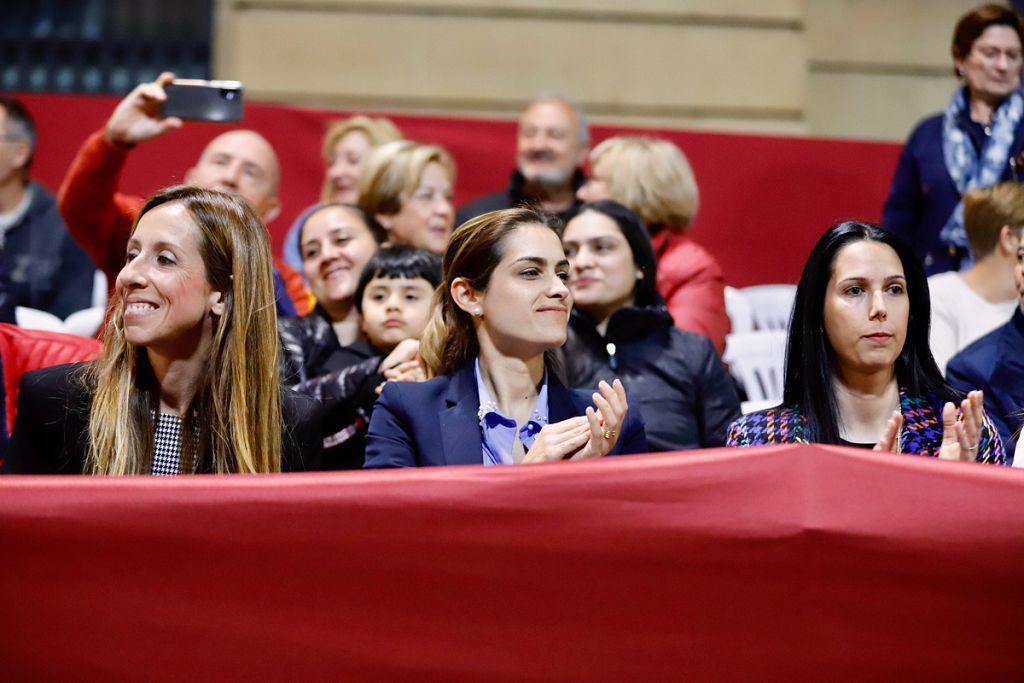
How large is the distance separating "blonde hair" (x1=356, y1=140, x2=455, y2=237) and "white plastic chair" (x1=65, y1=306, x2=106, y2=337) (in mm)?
1099

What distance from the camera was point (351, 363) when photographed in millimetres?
4230

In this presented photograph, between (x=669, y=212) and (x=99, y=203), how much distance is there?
2.15m

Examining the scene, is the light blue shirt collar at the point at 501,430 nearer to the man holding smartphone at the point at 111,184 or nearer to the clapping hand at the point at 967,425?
the clapping hand at the point at 967,425

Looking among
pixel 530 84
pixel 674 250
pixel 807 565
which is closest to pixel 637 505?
pixel 807 565

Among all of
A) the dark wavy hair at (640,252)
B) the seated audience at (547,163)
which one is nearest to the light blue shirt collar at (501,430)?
the dark wavy hair at (640,252)

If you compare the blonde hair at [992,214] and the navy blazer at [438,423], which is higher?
the blonde hair at [992,214]

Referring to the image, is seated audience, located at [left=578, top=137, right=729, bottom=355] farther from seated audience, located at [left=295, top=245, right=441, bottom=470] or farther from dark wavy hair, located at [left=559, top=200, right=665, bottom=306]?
seated audience, located at [left=295, top=245, right=441, bottom=470]

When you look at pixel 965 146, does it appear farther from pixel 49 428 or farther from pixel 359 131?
pixel 49 428

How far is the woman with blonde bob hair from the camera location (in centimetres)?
312

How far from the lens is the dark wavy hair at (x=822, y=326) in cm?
339

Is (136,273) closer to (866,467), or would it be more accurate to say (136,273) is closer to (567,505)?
(567,505)

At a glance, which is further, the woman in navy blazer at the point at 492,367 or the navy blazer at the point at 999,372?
the navy blazer at the point at 999,372

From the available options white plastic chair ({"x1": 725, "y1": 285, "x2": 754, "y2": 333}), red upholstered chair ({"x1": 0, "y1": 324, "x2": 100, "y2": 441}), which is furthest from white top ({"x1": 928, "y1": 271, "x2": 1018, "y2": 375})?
red upholstered chair ({"x1": 0, "y1": 324, "x2": 100, "y2": 441})

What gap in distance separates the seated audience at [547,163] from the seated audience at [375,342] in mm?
1525
